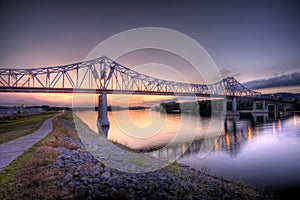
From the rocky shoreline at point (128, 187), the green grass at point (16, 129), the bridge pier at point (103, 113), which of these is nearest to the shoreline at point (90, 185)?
the rocky shoreline at point (128, 187)

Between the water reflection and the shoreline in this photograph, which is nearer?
the shoreline

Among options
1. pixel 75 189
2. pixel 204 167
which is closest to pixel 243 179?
pixel 204 167

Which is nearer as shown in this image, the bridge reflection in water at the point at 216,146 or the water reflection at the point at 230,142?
the bridge reflection in water at the point at 216,146

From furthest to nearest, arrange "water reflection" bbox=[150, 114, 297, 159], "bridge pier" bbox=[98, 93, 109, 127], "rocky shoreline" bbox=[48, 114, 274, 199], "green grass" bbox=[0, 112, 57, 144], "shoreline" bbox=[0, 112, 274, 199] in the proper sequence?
"bridge pier" bbox=[98, 93, 109, 127]
"water reflection" bbox=[150, 114, 297, 159]
"green grass" bbox=[0, 112, 57, 144]
"rocky shoreline" bbox=[48, 114, 274, 199]
"shoreline" bbox=[0, 112, 274, 199]

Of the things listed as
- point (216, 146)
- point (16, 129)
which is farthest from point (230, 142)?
point (16, 129)

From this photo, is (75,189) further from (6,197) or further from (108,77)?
(108,77)

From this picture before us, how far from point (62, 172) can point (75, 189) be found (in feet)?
4.99

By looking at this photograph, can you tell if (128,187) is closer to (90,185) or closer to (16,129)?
(90,185)

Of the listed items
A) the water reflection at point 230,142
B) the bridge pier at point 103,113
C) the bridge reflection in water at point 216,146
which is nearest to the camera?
the bridge reflection in water at point 216,146

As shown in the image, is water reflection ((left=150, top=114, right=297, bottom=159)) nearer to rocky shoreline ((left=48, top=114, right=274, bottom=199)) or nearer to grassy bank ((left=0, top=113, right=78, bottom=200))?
rocky shoreline ((left=48, top=114, right=274, bottom=199))

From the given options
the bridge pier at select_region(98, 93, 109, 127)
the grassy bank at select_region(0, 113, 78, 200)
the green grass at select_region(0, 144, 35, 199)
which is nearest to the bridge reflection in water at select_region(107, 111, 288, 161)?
the grassy bank at select_region(0, 113, 78, 200)

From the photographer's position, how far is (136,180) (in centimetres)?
702

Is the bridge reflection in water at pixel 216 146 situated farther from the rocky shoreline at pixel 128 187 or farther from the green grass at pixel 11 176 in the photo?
the green grass at pixel 11 176

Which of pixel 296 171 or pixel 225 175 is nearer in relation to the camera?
pixel 225 175
